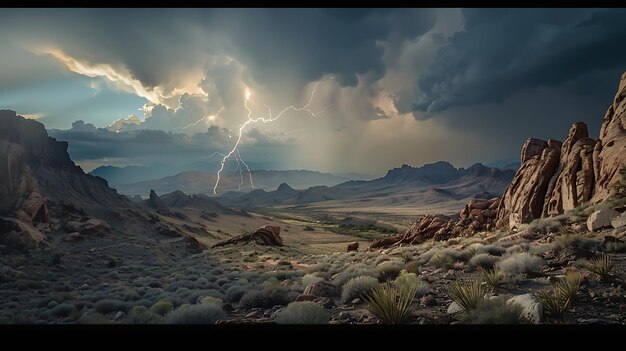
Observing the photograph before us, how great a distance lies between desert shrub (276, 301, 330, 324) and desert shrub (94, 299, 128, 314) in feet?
16.8

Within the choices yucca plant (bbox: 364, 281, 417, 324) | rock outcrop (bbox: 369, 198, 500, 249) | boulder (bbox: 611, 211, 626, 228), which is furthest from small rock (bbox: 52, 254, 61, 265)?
boulder (bbox: 611, 211, 626, 228)

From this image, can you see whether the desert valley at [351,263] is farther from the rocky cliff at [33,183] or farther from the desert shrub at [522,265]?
the rocky cliff at [33,183]

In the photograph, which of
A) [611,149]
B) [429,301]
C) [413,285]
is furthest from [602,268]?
[611,149]

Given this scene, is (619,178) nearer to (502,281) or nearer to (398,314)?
(502,281)

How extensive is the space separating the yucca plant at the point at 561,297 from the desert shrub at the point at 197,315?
5.68m

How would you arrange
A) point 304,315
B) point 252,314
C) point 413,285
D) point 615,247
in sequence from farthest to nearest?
point 615,247, point 252,314, point 413,285, point 304,315

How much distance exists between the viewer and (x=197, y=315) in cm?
593

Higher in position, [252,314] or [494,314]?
[494,314]

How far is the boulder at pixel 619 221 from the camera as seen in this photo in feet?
27.8

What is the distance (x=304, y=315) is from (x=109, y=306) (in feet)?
19.0

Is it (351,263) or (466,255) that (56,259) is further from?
(466,255)

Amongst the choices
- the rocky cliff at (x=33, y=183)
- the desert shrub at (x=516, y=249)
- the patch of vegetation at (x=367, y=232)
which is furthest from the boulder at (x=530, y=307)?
the patch of vegetation at (x=367, y=232)

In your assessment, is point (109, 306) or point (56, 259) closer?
point (109, 306)
